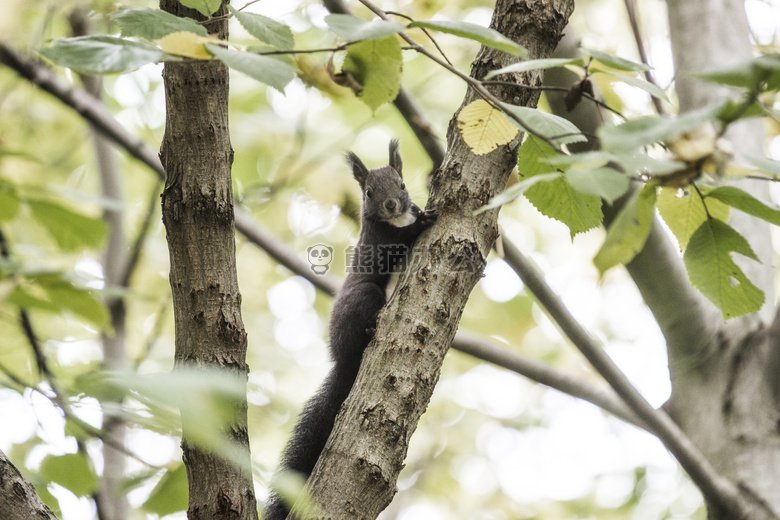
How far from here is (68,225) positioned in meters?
1.70

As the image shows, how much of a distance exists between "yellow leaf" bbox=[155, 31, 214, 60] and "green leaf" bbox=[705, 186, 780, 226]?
0.80 m

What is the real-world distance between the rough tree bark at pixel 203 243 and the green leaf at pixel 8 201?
0.43m

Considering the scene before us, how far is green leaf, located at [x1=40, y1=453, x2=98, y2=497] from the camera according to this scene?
178 centimetres

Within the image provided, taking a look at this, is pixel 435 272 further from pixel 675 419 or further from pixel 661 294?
pixel 675 419

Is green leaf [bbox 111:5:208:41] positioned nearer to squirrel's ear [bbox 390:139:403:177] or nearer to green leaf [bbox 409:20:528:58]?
green leaf [bbox 409:20:528:58]

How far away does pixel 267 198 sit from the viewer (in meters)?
3.75

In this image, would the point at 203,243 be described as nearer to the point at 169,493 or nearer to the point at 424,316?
the point at 424,316

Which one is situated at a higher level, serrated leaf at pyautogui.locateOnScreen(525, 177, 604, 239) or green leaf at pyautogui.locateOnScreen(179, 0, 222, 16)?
serrated leaf at pyautogui.locateOnScreen(525, 177, 604, 239)

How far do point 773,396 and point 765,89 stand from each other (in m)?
2.12

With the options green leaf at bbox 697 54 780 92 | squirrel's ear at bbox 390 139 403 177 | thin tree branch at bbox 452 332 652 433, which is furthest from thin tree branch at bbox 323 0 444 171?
green leaf at bbox 697 54 780 92

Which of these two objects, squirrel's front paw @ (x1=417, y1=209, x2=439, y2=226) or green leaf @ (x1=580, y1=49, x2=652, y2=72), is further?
squirrel's front paw @ (x1=417, y1=209, x2=439, y2=226)

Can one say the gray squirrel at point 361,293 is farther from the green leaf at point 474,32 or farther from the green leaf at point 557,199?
the green leaf at point 474,32

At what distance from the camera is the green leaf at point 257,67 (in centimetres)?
90

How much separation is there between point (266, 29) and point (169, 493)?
53.4 inches
